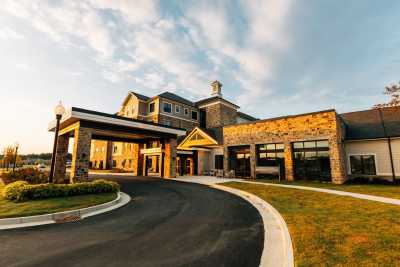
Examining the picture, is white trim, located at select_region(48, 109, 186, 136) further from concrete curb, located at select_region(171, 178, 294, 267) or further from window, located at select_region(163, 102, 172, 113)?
window, located at select_region(163, 102, 172, 113)

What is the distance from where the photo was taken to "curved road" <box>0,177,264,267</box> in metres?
4.38

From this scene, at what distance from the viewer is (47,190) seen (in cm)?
1013

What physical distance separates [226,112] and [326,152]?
84.6ft

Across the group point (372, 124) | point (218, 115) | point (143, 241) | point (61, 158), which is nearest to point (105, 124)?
point (61, 158)

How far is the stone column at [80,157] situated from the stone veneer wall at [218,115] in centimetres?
2735

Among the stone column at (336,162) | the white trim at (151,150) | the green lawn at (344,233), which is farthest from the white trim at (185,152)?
the green lawn at (344,233)

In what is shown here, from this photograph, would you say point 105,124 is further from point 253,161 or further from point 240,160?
point 253,161

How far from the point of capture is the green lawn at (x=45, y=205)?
771 cm

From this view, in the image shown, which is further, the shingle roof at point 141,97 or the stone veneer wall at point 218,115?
the stone veneer wall at point 218,115

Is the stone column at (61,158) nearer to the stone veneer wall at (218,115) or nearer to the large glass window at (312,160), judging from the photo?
the large glass window at (312,160)

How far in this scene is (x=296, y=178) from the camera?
2036 centimetres

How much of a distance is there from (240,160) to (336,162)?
1025 centimetres

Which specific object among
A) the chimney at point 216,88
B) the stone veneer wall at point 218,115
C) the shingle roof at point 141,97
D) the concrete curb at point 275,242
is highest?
the chimney at point 216,88

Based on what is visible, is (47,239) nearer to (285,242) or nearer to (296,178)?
(285,242)
